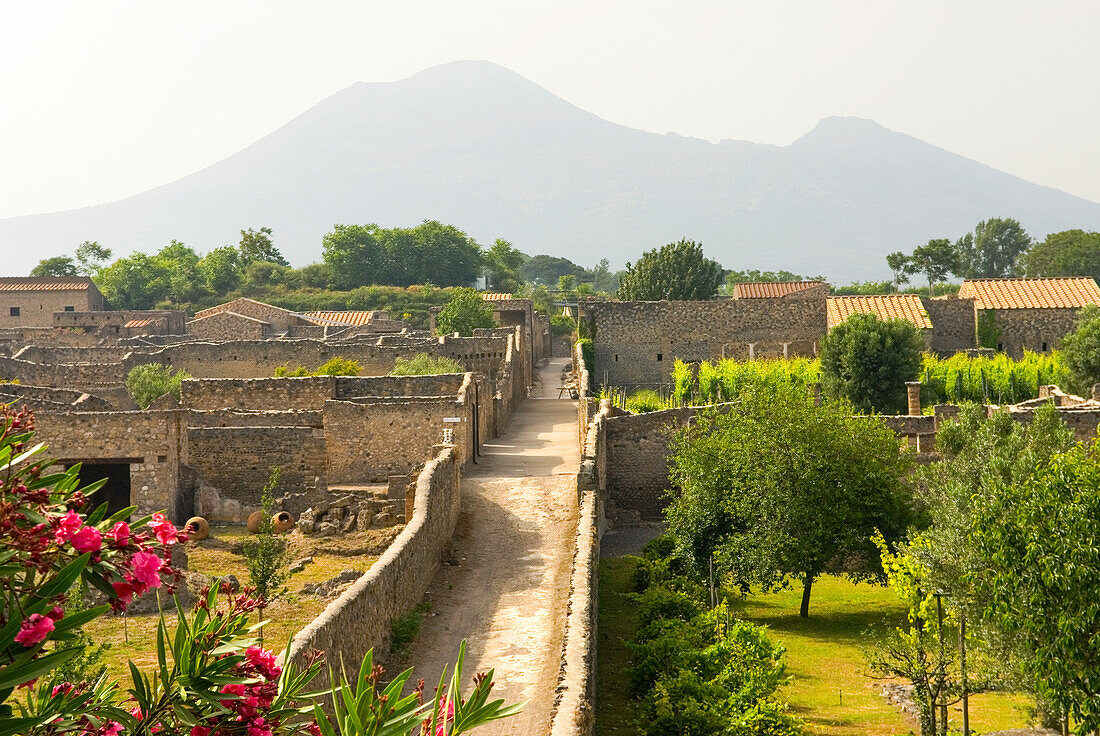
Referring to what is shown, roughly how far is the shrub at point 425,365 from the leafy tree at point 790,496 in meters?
12.9

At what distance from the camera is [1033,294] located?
2156 inches

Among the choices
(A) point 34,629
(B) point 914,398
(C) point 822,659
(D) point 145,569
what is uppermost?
(D) point 145,569

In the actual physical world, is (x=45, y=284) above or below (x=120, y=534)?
above

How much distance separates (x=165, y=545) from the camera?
582cm

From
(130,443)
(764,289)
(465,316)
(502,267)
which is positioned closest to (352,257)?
(502,267)

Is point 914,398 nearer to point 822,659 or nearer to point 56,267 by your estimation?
point 822,659

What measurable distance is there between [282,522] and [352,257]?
238 feet

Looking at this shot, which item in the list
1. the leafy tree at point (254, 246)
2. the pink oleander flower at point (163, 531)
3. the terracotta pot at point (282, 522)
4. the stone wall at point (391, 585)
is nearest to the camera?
the pink oleander flower at point (163, 531)

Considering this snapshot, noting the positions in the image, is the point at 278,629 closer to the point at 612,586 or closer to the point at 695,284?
the point at 612,586

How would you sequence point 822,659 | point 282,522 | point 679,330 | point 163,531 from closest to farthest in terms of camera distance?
point 163,531, point 822,659, point 282,522, point 679,330

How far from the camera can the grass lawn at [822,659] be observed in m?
17.4

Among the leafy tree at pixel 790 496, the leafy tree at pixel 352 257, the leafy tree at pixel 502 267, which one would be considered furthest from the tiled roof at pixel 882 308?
the leafy tree at pixel 502 267

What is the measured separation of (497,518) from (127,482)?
9.29 m

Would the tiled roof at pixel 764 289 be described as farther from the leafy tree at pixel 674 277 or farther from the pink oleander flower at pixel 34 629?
the pink oleander flower at pixel 34 629
